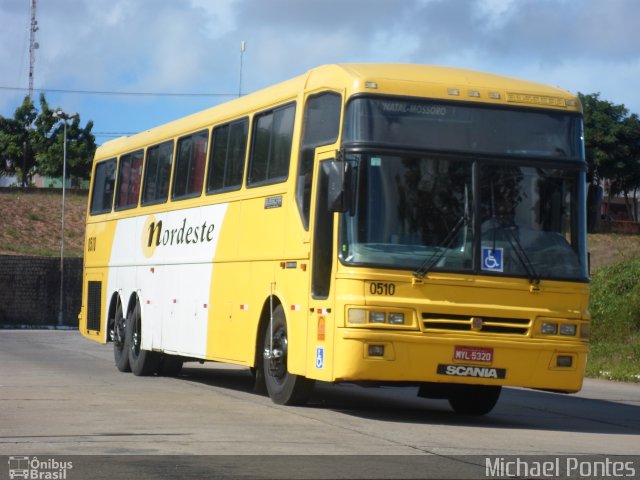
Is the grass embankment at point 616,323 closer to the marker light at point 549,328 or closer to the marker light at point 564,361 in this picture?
the marker light at point 564,361

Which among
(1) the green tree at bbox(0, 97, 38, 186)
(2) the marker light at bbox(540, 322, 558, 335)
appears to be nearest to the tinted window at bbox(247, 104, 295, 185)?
(2) the marker light at bbox(540, 322, 558, 335)

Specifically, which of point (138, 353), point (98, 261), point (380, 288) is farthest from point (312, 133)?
point (98, 261)

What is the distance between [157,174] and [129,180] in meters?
1.82

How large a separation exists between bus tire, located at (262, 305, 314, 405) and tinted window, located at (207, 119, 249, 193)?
245 centimetres

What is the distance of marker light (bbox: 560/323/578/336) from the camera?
1392 cm

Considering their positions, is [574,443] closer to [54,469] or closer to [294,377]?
[294,377]

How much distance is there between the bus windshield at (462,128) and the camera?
1367cm

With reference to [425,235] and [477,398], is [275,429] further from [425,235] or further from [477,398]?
[477,398]

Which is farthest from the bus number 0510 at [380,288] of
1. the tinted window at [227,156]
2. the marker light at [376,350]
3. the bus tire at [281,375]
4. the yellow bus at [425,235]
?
the tinted window at [227,156]

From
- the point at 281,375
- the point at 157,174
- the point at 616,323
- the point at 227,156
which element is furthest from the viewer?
the point at 616,323

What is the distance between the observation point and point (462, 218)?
1362cm

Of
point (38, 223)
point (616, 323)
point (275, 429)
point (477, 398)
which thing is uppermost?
point (38, 223)

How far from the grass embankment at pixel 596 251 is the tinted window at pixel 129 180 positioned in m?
11.6

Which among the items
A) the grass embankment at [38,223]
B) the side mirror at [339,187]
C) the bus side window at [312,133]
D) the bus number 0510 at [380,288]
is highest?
the grass embankment at [38,223]
